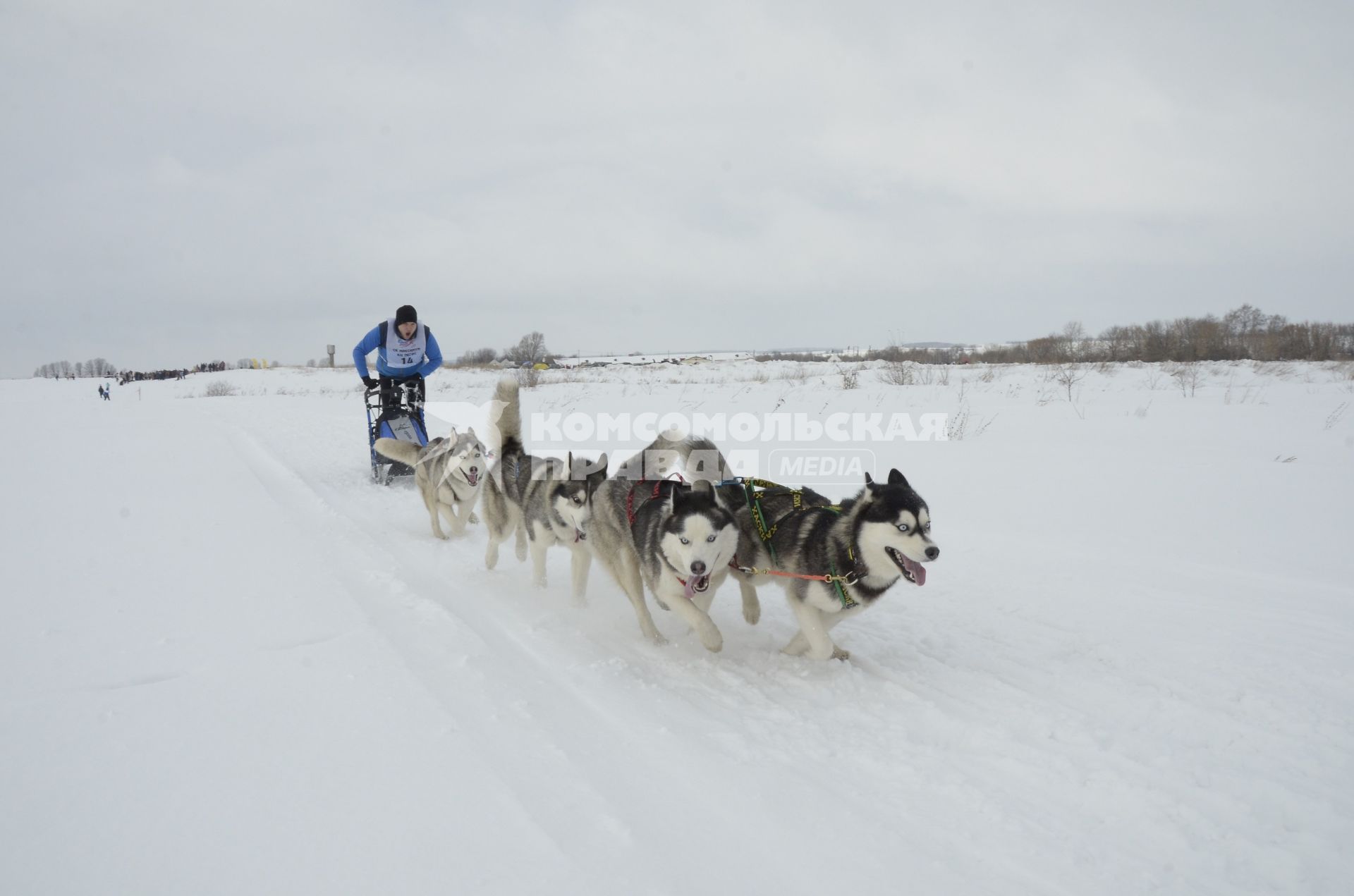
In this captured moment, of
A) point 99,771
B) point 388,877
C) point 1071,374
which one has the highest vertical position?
point 1071,374

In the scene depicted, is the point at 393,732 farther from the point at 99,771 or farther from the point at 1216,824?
the point at 1216,824

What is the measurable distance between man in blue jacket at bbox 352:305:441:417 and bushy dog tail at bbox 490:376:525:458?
2.15 metres

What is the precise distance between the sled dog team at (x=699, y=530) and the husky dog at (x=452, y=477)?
20mm

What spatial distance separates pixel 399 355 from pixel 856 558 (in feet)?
17.9

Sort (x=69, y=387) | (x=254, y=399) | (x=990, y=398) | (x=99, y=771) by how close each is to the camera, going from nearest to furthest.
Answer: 1. (x=99, y=771)
2. (x=990, y=398)
3. (x=254, y=399)
4. (x=69, y=387)

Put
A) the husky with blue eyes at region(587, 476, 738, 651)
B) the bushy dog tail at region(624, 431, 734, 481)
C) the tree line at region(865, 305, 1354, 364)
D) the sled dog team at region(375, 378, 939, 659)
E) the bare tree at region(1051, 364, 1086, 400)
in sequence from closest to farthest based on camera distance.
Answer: the sled dog team at region(375, 378, 939, 659), the husky with blue eyes at region(587, 476, 738, 651), the bushy dog tail at region(624, 431, 734, 481), the bare tree at region(1051, 364, 1086, 400), the tree line at region(865, 305, 1354, 364)

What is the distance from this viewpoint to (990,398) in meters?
11.5

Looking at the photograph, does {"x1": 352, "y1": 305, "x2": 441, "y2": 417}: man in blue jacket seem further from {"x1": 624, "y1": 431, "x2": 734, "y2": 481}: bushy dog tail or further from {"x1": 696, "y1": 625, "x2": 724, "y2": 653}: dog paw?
{"x1": 696, "y1": 625, "x2": 724, "y2": 653}: dog paw

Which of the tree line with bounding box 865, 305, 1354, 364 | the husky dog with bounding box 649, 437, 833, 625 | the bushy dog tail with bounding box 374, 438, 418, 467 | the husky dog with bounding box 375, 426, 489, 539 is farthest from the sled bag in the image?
the tree line with bounding box 865, 305, 1354, 364

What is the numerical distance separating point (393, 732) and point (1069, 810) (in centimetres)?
216

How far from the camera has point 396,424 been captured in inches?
273

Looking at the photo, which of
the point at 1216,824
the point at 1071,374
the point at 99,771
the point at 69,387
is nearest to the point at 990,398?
the point at 1071,374

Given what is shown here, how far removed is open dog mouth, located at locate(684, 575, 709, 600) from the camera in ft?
11.0

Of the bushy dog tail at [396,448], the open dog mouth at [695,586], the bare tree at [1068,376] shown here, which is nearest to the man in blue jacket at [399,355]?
the bushy dog tail at [396,448]
